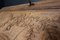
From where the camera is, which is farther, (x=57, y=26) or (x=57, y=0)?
(x=57, y=0)

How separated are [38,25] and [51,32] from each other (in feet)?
0.42

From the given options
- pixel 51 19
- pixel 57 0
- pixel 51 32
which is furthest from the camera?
pixel 57 0

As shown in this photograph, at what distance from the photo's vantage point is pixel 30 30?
79cm

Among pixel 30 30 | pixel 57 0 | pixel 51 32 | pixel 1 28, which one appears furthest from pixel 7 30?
pixel 57 0

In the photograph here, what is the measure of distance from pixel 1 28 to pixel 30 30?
259 millimetres

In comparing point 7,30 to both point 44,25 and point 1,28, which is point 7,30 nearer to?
point 1,28

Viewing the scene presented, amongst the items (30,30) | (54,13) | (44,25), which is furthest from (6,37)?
(54,13)

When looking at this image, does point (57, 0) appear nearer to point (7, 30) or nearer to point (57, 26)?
→ point (57, 26)

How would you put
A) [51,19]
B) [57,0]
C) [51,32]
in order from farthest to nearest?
1. [57,0]
2. [51,19]
3. [51,32]

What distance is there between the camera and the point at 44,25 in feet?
2.60

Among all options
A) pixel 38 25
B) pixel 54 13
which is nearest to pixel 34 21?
pixel 38 25

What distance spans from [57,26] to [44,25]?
92 mm

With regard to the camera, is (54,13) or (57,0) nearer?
(54,13)

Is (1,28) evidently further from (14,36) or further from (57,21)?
Answer: (57,21)
